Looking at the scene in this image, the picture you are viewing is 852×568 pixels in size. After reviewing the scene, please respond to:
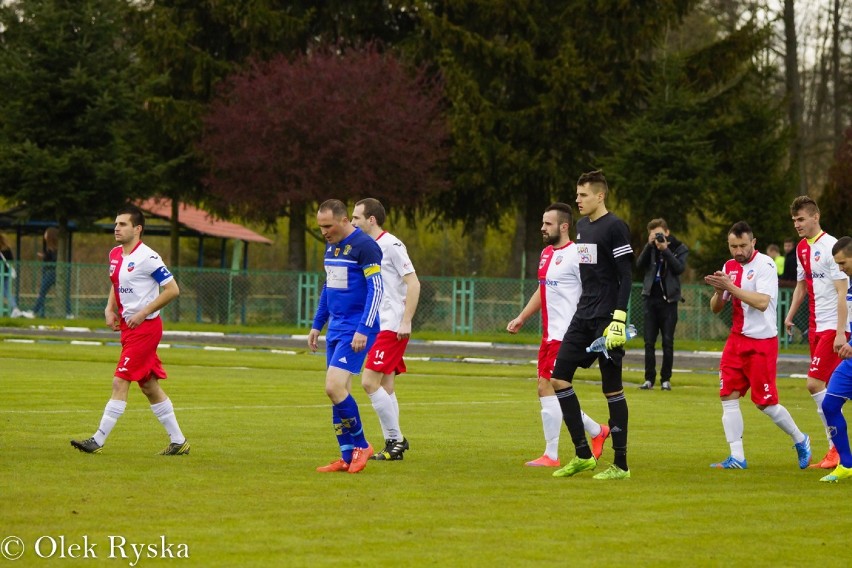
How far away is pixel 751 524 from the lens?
8.80 meters

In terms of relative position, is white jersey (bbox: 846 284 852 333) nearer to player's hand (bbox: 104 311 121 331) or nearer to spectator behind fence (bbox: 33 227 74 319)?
player's hand (bbox: 104 311 121 331)

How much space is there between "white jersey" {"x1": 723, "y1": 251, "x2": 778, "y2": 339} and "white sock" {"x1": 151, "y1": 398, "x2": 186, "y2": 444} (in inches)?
188

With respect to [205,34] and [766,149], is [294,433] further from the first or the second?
[205,34]

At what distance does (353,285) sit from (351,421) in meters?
1.08

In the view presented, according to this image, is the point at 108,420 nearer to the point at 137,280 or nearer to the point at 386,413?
the point at 137,280

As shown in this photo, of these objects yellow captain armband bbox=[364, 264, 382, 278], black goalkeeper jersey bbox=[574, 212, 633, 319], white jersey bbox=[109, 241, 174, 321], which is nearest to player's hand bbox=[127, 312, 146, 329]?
white jersey bbox=[109, 241, 174, 321]

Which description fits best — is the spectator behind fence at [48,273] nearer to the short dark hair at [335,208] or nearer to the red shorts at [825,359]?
the short dark hair at [335,208]

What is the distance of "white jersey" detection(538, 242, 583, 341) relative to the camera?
12.5m

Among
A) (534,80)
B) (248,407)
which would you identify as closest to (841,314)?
(248,407)

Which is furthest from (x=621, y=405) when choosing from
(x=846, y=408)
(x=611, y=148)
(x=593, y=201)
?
(x=611, y=148)

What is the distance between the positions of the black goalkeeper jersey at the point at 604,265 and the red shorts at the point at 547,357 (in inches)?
42.5

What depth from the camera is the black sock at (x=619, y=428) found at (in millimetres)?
11031

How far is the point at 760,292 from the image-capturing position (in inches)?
490

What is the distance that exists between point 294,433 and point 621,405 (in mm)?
4091
